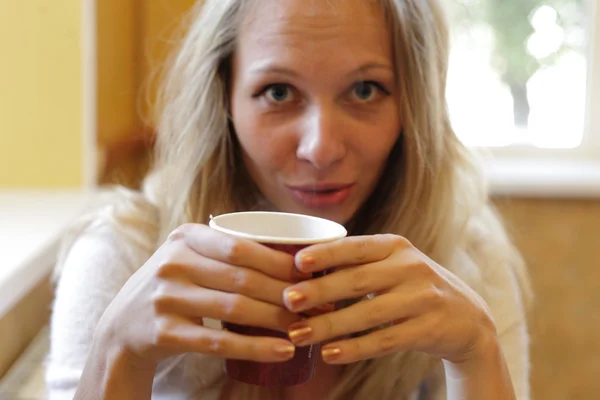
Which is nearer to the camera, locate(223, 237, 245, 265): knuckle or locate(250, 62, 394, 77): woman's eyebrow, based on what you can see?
locate(223, 237, 245, 265): knuckle

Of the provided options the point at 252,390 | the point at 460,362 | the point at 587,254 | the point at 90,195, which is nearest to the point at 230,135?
the point at 252,390

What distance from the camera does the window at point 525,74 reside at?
215cm

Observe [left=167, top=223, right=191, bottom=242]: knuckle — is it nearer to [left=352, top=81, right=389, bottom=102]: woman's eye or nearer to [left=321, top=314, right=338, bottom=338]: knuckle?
[left=321, top=314, right=338, bottom=338]: knuckle

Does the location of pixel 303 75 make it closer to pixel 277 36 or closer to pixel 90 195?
pixel 277 36

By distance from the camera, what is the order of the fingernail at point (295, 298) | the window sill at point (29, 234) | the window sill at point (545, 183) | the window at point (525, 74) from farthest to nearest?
the window at point (525, 74), the window sill at point (545, 183), the window sill at point (29, 234), the fingernail at point (295, 298)

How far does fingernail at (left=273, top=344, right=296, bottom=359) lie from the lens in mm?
671

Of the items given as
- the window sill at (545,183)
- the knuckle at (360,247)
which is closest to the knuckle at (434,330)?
the knuckle at (360,247)

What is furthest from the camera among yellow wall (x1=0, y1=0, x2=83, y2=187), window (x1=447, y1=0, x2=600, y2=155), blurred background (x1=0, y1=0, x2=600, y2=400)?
Result: window (x1=447, y1=0, x2=600, y2=155)

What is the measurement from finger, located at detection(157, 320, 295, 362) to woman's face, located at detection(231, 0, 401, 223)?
1.12 ft

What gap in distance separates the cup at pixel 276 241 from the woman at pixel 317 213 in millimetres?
32

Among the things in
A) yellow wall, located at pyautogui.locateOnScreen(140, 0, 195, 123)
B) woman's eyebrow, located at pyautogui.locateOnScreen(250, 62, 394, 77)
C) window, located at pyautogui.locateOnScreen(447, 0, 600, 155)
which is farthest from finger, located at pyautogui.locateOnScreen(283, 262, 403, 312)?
window, located at pyautogui.locateOnScreen(447, 0, 600, 155)

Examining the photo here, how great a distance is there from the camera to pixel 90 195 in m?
1.75

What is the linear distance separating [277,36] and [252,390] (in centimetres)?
50

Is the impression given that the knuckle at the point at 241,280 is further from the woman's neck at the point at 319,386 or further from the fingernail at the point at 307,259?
the woman's neck at the point at 319,386
